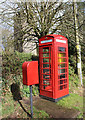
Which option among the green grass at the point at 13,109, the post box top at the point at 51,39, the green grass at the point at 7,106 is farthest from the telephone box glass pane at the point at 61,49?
the green grass at the point at 7,106

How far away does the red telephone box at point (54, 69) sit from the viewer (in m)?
4.80

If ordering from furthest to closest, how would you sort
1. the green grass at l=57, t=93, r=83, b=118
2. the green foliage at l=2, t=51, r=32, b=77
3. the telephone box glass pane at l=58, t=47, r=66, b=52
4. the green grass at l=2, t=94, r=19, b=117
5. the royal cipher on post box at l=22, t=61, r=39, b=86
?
the telephone box glass pane at l=58, t=47, r=66, b=52 → the green foliage at l=2, t=51, r=32, b=77 → the green grass at l=57, t=93, r=83, b=118 → the green grass at l=2, t=94, r=19, b=117 → the royal cipher on post box at l=22, t=61, r=39, b=86

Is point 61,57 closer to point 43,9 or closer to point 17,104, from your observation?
point 17,104

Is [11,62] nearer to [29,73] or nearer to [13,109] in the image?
[29,73]

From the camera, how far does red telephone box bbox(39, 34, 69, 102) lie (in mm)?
4797

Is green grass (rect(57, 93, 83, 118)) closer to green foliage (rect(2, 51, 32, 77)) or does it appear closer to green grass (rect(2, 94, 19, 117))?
green grass (rect(2, 94, 19, 117))

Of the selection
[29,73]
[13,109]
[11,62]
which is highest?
[11,62]

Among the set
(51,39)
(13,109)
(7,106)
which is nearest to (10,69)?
(7,106)

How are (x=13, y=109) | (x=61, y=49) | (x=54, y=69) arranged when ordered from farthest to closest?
(x=61, y=49) < (x=54, y=69) < (x=13, y=109)

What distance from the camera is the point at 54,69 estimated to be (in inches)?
188

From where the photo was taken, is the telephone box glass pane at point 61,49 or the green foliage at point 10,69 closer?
the green foliage at point 10,69

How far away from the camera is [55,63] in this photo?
188 inches

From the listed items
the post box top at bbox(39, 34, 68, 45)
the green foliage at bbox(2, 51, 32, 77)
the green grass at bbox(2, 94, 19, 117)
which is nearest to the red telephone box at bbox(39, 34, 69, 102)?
the post box top at bbox(39, 34, 68, 45)

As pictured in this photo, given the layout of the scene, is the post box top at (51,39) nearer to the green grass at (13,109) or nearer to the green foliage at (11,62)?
the green foliage at (11,62)
